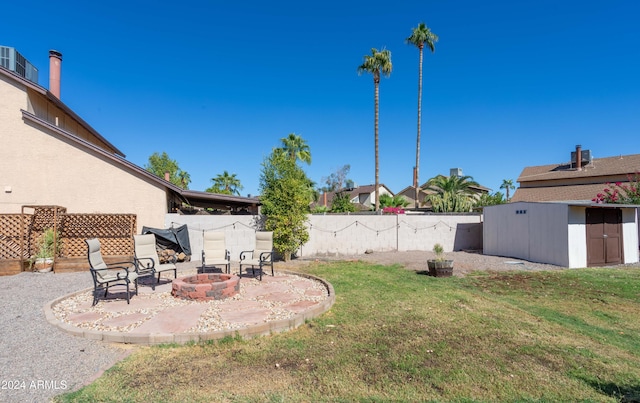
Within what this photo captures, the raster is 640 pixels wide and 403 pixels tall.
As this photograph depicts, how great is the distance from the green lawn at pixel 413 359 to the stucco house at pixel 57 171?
9.93 meters

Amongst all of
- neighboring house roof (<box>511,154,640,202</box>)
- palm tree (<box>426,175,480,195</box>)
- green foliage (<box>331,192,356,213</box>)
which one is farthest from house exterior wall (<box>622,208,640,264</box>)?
green foliage (<box>331,192,356,213</box>)

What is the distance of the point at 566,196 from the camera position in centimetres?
2656

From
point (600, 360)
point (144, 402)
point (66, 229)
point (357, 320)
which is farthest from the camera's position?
point (66, 229)

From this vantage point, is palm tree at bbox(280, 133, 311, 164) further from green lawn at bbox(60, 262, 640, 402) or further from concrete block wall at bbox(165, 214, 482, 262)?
green lawn at bbox(60, 262, 640, 402)

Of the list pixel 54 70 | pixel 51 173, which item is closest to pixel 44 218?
pixel 51 173

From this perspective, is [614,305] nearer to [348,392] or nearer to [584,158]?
[348,392]

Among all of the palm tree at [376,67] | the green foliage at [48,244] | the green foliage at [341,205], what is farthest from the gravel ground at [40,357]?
the green foliage at [341,205]

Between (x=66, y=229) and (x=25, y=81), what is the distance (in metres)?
5.75

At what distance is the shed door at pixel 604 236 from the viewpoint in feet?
42.0

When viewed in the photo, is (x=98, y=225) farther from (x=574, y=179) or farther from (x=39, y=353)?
(x=574, y=179)

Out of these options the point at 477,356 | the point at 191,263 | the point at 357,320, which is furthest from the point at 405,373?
the point at 191,263

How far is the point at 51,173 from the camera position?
39.7 feet

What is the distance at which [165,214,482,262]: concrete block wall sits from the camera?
13.3 metres

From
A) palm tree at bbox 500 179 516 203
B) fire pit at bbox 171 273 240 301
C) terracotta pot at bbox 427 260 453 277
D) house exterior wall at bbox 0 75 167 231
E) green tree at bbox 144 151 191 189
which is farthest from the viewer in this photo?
palm tree at bbox 500 179 516 203
